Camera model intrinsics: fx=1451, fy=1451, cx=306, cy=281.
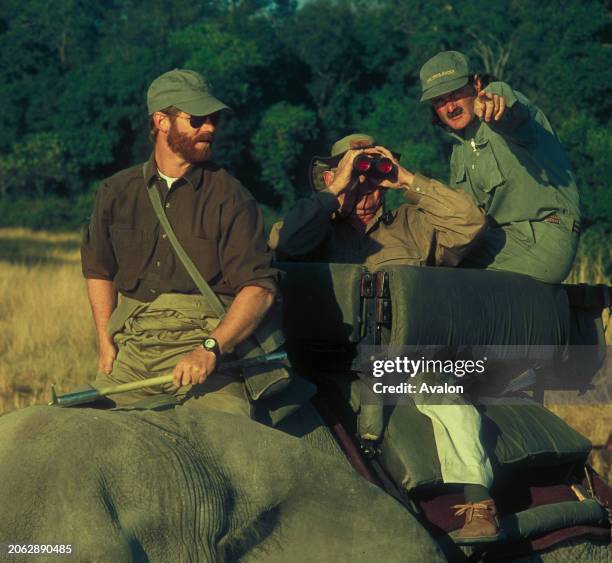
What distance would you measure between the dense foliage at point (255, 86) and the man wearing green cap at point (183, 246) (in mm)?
35159

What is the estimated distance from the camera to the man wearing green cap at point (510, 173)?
6.38 metres

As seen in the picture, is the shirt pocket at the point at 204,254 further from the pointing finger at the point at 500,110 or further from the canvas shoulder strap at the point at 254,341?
the pointing finger at the point at 500,110

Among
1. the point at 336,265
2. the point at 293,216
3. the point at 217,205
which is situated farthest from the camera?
the point at 293,216

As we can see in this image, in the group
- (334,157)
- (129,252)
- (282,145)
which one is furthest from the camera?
(282,145)

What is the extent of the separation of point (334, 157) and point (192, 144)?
158 cm

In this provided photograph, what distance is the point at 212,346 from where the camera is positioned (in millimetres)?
4484

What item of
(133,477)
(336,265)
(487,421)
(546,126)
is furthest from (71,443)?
(546,126)

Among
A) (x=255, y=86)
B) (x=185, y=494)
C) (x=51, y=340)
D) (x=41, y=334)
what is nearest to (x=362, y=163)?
(x=185, y=494)

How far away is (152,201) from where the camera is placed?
4820 mm

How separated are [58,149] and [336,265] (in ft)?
182

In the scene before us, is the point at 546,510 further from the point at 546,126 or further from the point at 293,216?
the point at 546,126

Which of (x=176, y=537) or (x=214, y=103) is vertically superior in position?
(x=214, y=103)

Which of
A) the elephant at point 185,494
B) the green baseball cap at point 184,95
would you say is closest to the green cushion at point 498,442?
the elephant at point 185,494

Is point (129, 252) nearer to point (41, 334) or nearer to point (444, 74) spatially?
point (444, 74)
